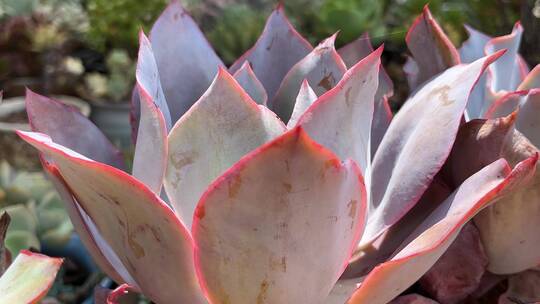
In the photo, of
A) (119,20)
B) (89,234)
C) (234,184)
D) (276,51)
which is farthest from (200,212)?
(119,20)

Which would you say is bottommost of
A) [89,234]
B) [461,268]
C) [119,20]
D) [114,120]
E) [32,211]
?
[114,120]

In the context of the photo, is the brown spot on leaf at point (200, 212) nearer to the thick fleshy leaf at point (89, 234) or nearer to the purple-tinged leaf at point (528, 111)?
the thick fleshy leaf at point (89, 234)

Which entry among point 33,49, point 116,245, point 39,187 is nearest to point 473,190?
point 116,245

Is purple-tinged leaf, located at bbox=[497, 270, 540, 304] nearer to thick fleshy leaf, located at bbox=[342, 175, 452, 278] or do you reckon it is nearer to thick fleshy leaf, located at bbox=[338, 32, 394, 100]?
thick fleshy leaf, located at bbox=[342, 175, 452, 278]

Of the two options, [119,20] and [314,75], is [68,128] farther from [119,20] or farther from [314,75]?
[119,20]

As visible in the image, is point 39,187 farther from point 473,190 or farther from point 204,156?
point 473,190

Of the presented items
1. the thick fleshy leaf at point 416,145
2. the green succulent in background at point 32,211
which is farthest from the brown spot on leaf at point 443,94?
the green succulent in background at point 32,211

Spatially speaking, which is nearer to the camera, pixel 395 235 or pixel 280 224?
pixel 280 224
